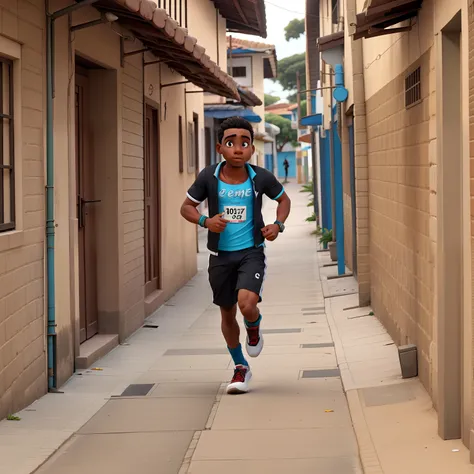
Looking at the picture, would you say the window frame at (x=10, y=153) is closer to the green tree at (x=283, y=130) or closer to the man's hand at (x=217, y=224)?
the man's hand at (x=217, y=224)

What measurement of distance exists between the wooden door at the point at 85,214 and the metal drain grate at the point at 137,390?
5.33 feet

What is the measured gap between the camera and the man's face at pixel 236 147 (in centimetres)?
742

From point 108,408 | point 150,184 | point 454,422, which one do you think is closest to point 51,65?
point 108,408

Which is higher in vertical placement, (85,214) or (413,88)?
(413,88)

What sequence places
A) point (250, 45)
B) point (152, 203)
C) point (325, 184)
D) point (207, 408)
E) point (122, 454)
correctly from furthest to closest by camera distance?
point (250, 45) < point (325, 184) < point (152, 203) < point (207, 408) < point (122, 454)

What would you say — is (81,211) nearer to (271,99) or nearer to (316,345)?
(316,345)

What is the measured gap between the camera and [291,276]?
16766 mm

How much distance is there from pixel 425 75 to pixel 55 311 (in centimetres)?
318

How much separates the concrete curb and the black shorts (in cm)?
97

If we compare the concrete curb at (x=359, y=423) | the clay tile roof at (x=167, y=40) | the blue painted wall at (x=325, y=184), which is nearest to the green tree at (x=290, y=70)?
the blue painted wall at (x=325, y=184)

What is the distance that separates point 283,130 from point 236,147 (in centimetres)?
7398

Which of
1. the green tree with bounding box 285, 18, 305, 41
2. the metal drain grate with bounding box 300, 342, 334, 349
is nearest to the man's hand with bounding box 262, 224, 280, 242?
the metal drain grate with bounding box 300, 342, 334, 349

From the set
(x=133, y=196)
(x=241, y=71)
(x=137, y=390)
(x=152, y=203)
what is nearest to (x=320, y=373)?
(x=137, y=390)

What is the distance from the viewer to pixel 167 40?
32.0 ft
